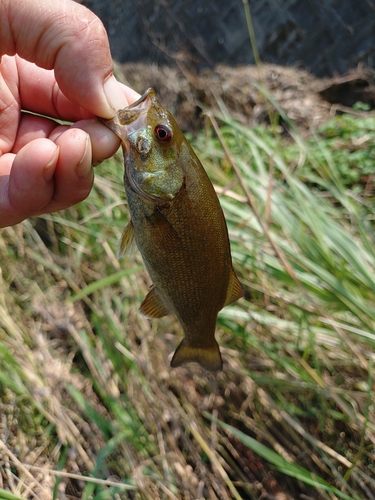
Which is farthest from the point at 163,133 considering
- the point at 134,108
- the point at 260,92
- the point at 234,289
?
the point at 260,92

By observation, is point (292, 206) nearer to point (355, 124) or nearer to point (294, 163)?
point (294, 163)

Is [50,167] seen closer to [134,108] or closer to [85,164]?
[85,164]

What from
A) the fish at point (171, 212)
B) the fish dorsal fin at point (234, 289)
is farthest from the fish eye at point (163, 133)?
the fish dorsal fin at point (234, 289)

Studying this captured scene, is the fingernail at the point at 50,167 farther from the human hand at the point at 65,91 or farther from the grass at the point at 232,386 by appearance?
the grass at the point at 232,386

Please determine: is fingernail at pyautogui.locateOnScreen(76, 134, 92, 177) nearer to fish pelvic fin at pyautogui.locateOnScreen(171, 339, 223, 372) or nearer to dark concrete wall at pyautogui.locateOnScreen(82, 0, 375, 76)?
fish pelvic fin at pyautogui.locateOnScreen(171, 339, 223, 372)

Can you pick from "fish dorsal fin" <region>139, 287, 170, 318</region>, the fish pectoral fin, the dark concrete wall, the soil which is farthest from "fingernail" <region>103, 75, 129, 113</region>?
the dark concrete wall

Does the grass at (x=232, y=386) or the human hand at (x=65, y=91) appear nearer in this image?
the human hand at (x=65, y=91)

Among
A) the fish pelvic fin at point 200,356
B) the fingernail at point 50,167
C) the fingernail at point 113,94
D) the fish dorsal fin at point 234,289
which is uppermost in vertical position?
the fingernail at point 113,94
